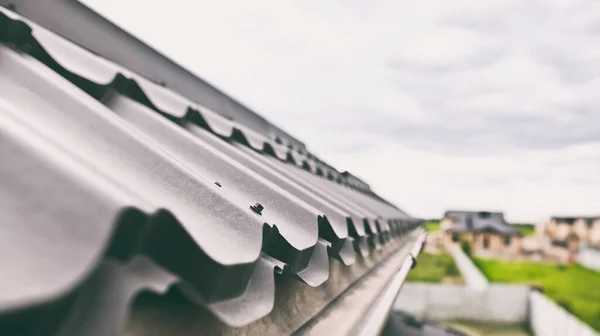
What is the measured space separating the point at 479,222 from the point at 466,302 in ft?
123

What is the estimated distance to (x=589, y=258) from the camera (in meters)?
42.3

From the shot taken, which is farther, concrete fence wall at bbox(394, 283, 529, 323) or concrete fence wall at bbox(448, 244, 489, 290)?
concrete fence wall at bbox(448, 244, 489, 290)

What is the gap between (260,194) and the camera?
174 cm

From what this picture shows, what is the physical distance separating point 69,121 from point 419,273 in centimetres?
2697

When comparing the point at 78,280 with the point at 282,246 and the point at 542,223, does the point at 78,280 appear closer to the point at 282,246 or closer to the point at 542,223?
the point at 282,246

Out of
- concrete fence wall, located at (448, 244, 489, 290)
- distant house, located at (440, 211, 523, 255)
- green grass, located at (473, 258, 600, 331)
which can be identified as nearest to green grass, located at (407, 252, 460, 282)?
concrete fence wall, located at (448, 244, 489, 290)

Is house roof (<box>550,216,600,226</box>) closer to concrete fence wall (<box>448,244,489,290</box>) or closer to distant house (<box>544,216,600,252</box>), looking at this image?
distant house (<box>544,216,600,252</box>)

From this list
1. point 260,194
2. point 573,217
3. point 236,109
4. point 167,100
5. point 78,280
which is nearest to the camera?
point 78,280

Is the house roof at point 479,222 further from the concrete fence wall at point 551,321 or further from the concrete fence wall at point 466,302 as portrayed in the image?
the concrete fence wall at point 551,321

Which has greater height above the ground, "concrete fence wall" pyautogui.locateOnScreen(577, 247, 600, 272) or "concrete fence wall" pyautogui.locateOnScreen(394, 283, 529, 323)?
"concrete fence wall" pyautogui.locateOnScreen(577, 247, 600, 272)

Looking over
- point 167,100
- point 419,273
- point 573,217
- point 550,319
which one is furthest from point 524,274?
point 167,100

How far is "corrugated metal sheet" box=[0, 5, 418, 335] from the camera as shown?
Answer: 23.4 inches

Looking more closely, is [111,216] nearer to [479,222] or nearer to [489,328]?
[489,328]

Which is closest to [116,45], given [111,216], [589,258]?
[111,216]
